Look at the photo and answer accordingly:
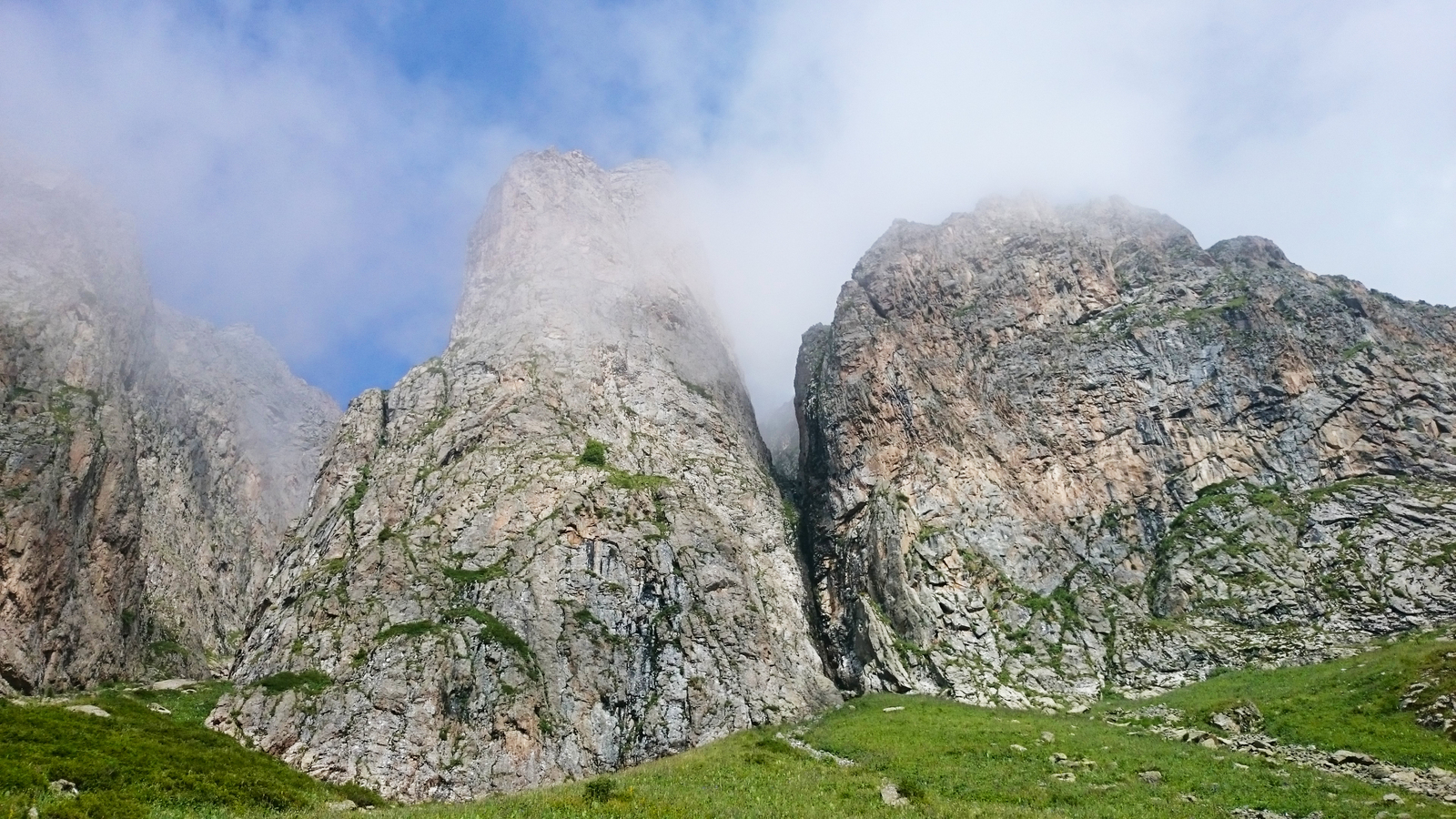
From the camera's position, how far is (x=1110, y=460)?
281ft

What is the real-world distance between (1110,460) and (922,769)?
58.0 metres

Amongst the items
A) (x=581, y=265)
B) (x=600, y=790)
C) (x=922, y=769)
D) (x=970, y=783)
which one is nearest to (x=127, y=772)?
(x=600, y=790)

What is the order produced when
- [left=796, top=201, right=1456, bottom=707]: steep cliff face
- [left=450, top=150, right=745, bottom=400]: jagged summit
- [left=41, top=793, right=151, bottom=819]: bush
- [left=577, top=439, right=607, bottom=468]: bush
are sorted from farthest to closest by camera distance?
[left=450, top=150, right=745, bottom=400]: jagged summit, [left=577, top=439, right=607, bottom=468]: bush, [left=796, top=201, right=1456, bottom=707]: steep cliff face, [left=41, top=793, right=151, bottom=819]: bush

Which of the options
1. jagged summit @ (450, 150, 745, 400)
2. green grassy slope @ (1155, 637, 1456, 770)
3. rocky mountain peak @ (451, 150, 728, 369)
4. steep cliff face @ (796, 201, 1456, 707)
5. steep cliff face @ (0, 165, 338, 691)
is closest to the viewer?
green grassy slope @ (1155, 637, 1456, 770)

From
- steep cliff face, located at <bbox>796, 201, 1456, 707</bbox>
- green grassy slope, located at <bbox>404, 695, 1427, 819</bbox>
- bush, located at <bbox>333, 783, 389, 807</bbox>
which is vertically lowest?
bush, located at <bbox>333, 783, 389, 807</bbox>

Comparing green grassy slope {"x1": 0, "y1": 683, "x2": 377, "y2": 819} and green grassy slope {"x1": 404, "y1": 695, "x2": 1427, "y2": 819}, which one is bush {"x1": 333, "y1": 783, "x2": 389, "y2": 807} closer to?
green grassy slope {"x1": 0, "y1": 683, "x2": 377, "y2": 819}

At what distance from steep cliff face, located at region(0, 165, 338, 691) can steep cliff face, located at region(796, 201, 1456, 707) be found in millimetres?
81110

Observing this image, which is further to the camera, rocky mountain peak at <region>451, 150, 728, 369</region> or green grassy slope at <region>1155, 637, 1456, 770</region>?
rocky mountain peak at <region>451, 150, 728, 369</region>

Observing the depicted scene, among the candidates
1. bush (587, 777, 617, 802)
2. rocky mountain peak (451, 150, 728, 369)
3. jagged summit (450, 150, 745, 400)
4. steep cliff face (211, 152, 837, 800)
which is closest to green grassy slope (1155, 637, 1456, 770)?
steep cliff face (211, 152, 837, 800)

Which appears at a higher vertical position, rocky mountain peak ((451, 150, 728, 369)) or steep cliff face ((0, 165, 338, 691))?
rocky mountain peak ((451, 150, 728, 369))

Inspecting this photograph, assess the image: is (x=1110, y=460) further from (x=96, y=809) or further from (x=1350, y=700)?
(x=96, y=809)

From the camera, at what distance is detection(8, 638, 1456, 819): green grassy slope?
25.3 m

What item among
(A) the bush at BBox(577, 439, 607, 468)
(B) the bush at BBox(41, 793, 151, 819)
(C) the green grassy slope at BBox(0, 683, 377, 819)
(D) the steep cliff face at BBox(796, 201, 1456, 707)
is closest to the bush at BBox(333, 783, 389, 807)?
(C) the green grassy slope at BBox(0, 683, 377, 819)

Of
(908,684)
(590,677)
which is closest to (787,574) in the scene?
(908,684)
